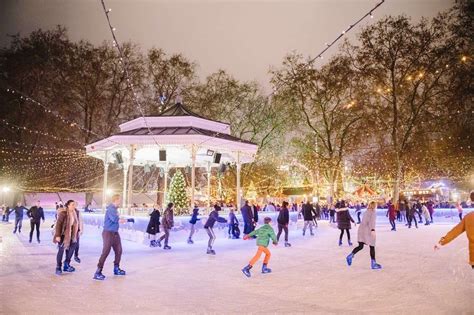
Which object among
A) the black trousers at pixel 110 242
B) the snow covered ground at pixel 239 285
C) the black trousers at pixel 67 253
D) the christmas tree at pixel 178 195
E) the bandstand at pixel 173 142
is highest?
the bandstand at pixel 173 142

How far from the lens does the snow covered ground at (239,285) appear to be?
5363mm

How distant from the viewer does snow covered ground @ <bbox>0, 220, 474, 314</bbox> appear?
536 cm

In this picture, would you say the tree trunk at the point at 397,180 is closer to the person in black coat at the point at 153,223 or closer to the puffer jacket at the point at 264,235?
the person in black coat at the point at 153,223

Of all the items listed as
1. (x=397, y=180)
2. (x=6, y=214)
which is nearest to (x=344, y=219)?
(x=397, y=180)

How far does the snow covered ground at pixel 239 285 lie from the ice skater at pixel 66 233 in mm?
371

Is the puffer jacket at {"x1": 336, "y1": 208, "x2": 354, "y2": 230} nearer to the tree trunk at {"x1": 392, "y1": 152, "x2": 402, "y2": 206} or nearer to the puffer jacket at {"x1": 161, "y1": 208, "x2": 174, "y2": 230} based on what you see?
the puffer jacket at {"x1": 161, "y1": 208, "x2": 174, "y2": 230}

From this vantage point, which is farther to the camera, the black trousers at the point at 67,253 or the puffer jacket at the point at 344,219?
the puffer jacket at the point at 344,219

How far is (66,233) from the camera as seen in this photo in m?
8.36

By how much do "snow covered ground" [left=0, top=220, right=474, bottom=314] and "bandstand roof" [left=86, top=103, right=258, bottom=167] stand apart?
Answer: 260 inches

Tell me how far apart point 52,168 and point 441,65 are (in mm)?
30397

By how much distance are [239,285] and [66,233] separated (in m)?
4.07

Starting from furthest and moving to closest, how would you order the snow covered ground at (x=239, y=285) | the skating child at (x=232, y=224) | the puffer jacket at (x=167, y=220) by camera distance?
the skating child at (x=232, y=224)
the puffer jacket at (x=167, y=220)
the snow covered ground at (x=239, y=285)

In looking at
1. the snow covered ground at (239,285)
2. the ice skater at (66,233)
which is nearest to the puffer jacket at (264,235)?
the snow covered ground at (239,285)

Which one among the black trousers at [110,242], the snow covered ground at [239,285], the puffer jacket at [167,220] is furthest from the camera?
the puffer jacket at [167,220]
